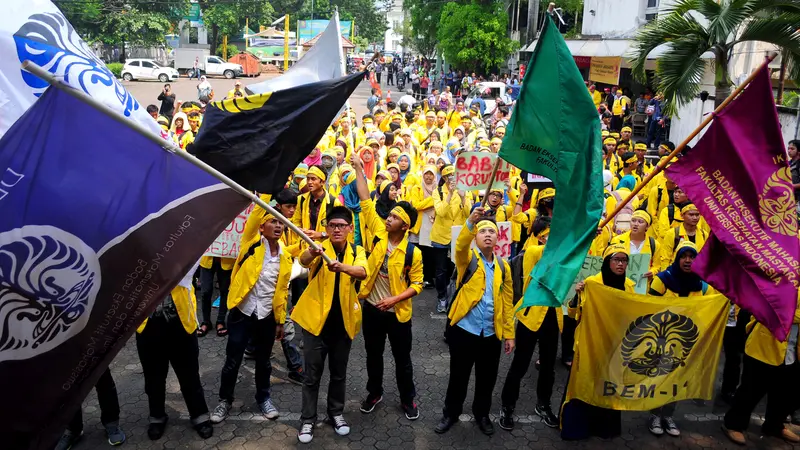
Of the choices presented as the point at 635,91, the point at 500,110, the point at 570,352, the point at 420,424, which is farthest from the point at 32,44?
the point at 635,91

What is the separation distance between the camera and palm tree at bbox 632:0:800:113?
917 cm

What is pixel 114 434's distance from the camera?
536 centimetres

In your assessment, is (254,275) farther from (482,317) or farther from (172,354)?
(482,317)

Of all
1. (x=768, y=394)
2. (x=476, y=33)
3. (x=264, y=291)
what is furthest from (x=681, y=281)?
(x=476, y=33)

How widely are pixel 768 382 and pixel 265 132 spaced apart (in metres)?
4.55

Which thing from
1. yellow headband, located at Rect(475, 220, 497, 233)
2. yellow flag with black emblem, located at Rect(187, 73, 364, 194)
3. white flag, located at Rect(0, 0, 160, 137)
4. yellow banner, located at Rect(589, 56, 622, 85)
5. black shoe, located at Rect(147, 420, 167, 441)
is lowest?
black shoe, located at Rect(147, 420, 167, 441)

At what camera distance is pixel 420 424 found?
19.2 ft

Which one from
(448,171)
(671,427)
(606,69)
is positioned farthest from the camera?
(606,69)

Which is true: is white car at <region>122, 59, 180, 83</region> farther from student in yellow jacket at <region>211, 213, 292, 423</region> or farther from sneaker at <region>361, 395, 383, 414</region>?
sneaker at <region>361, 395, 383, 414</region>

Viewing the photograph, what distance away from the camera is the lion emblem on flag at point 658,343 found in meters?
5.43

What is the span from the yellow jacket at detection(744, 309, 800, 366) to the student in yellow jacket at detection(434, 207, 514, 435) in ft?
6.57

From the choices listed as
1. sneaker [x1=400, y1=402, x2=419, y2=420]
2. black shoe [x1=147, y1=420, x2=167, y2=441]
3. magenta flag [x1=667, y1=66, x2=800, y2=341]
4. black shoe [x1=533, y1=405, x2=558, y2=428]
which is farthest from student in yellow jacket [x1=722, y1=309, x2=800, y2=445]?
black shoe [x1=147, y1=420, x2=167, y2=441]

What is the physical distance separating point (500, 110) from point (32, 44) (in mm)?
15414

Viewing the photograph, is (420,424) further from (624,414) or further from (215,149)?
(215,149)
